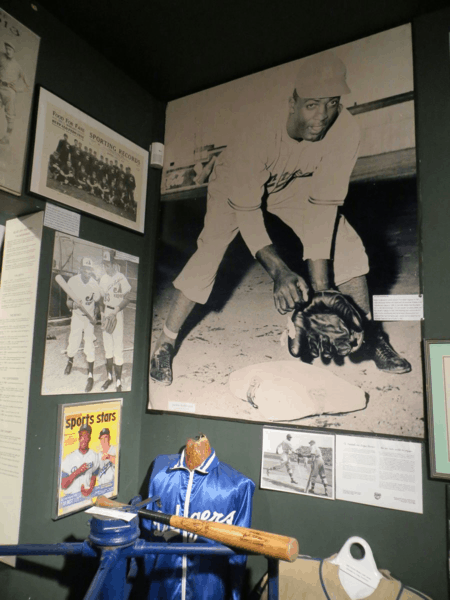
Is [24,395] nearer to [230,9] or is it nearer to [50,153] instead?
[50,153]

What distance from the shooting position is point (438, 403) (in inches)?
69.1

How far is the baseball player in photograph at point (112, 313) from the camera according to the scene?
2268 millimetres

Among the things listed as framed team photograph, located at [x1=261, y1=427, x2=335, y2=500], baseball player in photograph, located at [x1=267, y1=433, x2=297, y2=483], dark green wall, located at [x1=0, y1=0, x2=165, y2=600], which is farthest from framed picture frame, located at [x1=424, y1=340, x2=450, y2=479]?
dark green wall, located at [x1=0, y1=0, x2=165, y2=600]

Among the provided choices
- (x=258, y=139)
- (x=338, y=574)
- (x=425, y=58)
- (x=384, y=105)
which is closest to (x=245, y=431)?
(x=338, y=574)

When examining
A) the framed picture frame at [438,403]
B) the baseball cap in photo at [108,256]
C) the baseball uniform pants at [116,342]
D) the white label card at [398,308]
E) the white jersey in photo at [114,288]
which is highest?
the baseball cap in photo at [108,256]

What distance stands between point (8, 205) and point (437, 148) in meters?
1.87

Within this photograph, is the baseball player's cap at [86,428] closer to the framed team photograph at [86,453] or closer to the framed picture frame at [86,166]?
the framed team photograph at [86,453]

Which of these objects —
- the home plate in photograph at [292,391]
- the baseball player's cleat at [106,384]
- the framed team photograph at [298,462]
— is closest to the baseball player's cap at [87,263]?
the baseball player's cleat at [106,384]

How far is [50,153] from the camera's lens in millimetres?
2035

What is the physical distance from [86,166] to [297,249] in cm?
112

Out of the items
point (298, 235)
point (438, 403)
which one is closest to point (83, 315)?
point (298, 235)

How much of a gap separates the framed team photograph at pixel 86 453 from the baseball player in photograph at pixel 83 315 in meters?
0.15

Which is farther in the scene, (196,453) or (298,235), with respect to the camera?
(298,235)

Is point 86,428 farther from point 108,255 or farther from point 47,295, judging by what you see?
point 108,255
